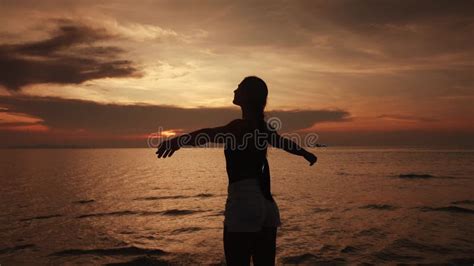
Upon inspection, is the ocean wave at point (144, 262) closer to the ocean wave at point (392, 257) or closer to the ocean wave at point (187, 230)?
the ocean wave at point (187, 230)

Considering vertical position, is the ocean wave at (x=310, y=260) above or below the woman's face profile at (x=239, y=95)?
below

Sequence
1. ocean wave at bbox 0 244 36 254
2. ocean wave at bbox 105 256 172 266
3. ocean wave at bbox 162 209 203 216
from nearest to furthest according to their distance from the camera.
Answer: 1. ocean wave at bbox 105 256 172 266
2. ocean wave at bbox 0 244 36 254
3. ocean wave at bbox 162 209 203 216

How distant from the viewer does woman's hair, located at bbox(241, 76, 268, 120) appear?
3.43 metres

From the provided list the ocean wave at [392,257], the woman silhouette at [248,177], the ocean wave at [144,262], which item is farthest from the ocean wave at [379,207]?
the woman silhouette at [248,177]

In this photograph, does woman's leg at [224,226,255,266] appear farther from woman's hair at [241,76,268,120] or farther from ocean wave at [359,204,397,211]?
ocean wave at [359,204,397,211]

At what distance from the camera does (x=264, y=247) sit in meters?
3.57

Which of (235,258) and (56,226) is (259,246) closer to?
(235,258)

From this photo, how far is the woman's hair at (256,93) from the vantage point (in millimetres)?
3434

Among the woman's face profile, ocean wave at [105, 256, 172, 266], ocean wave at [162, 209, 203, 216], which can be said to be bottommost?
ocean wave at [162, 209, 203, 216]

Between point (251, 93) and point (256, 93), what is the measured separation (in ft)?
0.16

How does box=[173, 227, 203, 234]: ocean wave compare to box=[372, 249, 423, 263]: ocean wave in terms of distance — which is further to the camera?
box=[173, 227, 203, 234]: ocean wave

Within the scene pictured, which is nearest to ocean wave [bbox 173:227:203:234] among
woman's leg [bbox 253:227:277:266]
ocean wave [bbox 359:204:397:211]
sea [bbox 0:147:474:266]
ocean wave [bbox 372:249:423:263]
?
sea [bbox 0:147:474:266]

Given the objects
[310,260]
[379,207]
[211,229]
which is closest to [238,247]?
[310,260]

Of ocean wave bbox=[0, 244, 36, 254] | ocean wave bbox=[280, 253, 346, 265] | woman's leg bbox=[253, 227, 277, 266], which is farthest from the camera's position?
ocean wave bbox=[0, 244, 36, 254]
